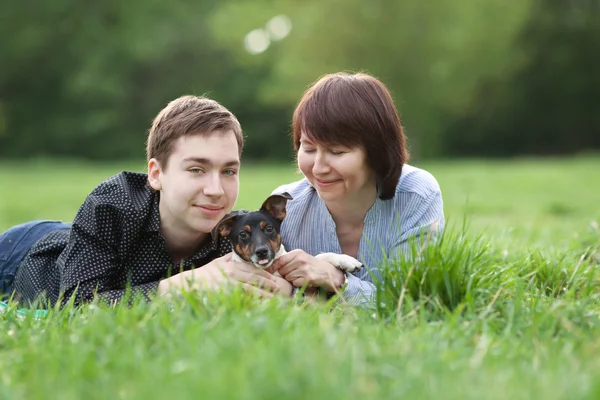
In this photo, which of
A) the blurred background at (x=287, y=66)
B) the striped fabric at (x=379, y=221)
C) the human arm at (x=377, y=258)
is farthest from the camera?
the blurred background at (x=287, y=66)

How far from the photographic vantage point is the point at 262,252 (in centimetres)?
376

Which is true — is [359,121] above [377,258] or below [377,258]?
above

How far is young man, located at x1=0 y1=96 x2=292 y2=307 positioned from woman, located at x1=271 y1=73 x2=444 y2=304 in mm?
374

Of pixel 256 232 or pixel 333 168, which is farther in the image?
pixel 333 168

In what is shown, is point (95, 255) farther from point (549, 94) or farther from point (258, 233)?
point (549, 94)

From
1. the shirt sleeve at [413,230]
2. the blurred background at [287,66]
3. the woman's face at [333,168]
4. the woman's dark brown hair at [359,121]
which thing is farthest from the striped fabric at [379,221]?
the blurred background at [287,66]

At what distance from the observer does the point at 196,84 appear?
1569 inches

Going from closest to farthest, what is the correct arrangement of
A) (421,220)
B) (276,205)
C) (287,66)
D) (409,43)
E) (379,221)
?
(276,205), (421,220), (379,221), (409,43), (287,66)

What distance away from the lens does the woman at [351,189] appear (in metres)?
4.05

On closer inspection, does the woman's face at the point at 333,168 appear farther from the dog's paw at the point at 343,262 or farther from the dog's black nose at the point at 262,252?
the dog's black nose at the point at 262,252

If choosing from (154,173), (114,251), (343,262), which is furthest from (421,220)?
(114,251)

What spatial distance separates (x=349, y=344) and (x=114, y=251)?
2.15 m

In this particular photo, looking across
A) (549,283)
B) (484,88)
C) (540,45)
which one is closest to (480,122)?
(484,88)

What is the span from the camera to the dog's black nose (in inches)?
148
